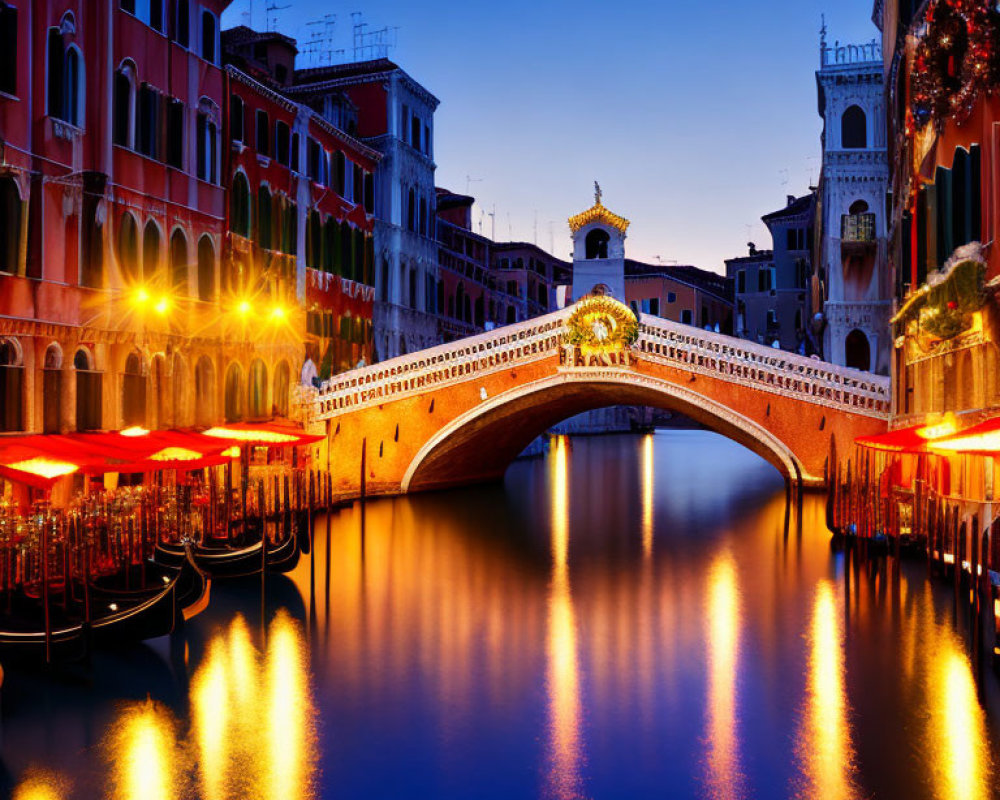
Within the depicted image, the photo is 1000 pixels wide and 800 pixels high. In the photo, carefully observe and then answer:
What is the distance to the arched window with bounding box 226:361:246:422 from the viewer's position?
1766 centimetres

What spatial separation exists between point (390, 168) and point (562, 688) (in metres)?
18.5

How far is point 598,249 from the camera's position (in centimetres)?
2731

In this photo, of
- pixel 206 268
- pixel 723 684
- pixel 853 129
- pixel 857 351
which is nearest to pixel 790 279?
pixel 857 351

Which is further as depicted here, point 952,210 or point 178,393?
point 178,393

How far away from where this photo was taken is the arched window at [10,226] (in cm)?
1184

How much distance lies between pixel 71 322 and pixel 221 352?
4.28 metres

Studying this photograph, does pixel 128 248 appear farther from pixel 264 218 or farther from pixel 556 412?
pixel 556 412

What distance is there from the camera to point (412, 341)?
2603 cm

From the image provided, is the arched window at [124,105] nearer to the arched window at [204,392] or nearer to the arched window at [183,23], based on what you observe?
the arched window at [183,23]

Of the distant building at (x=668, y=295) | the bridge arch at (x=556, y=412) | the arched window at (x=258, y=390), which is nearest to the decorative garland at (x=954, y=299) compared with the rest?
the bridge arch at (x=556, y=412)

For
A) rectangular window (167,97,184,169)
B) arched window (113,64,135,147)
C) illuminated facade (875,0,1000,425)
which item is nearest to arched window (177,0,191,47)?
rectangular window (167,97,184,169)

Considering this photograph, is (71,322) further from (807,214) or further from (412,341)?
(807,214)

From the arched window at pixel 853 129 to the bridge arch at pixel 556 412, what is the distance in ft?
21.7

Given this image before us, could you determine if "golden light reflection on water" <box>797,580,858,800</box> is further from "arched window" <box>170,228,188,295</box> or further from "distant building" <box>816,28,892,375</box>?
"distant building" <box>816,28,892,375</box>
